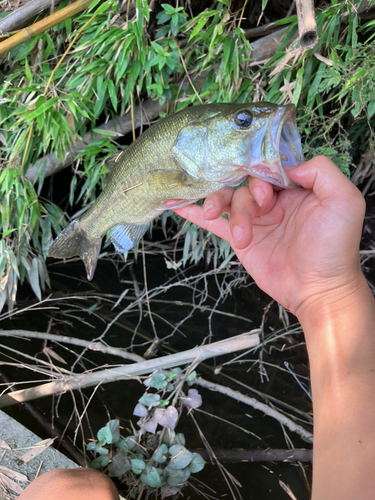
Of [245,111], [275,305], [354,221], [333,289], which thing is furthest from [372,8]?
[275,305]

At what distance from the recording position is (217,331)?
3160 mm

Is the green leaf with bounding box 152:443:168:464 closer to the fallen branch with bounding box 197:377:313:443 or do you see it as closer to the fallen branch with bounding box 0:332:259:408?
the fallen branch with bounding box 0:332:259:408

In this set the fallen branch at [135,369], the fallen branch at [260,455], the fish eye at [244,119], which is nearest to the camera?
the fish eye at [244,119]

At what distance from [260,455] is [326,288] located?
61.9 inches

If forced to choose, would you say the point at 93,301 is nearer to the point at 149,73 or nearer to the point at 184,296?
the point at 184,296

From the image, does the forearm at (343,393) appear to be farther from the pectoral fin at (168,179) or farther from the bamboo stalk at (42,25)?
the bamboo stalk at (42,25)

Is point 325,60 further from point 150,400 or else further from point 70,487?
point 70,487

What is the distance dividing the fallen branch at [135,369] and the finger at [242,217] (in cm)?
127

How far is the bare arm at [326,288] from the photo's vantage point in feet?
3.13

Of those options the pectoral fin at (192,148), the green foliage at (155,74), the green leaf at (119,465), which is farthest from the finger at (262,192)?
the green leaf at (119,465)

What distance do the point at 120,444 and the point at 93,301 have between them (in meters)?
1.64

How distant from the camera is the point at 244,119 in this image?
137 centimetres

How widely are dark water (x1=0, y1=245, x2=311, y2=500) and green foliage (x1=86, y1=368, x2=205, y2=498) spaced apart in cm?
25

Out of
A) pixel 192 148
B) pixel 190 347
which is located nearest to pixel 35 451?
pixel 190 347
